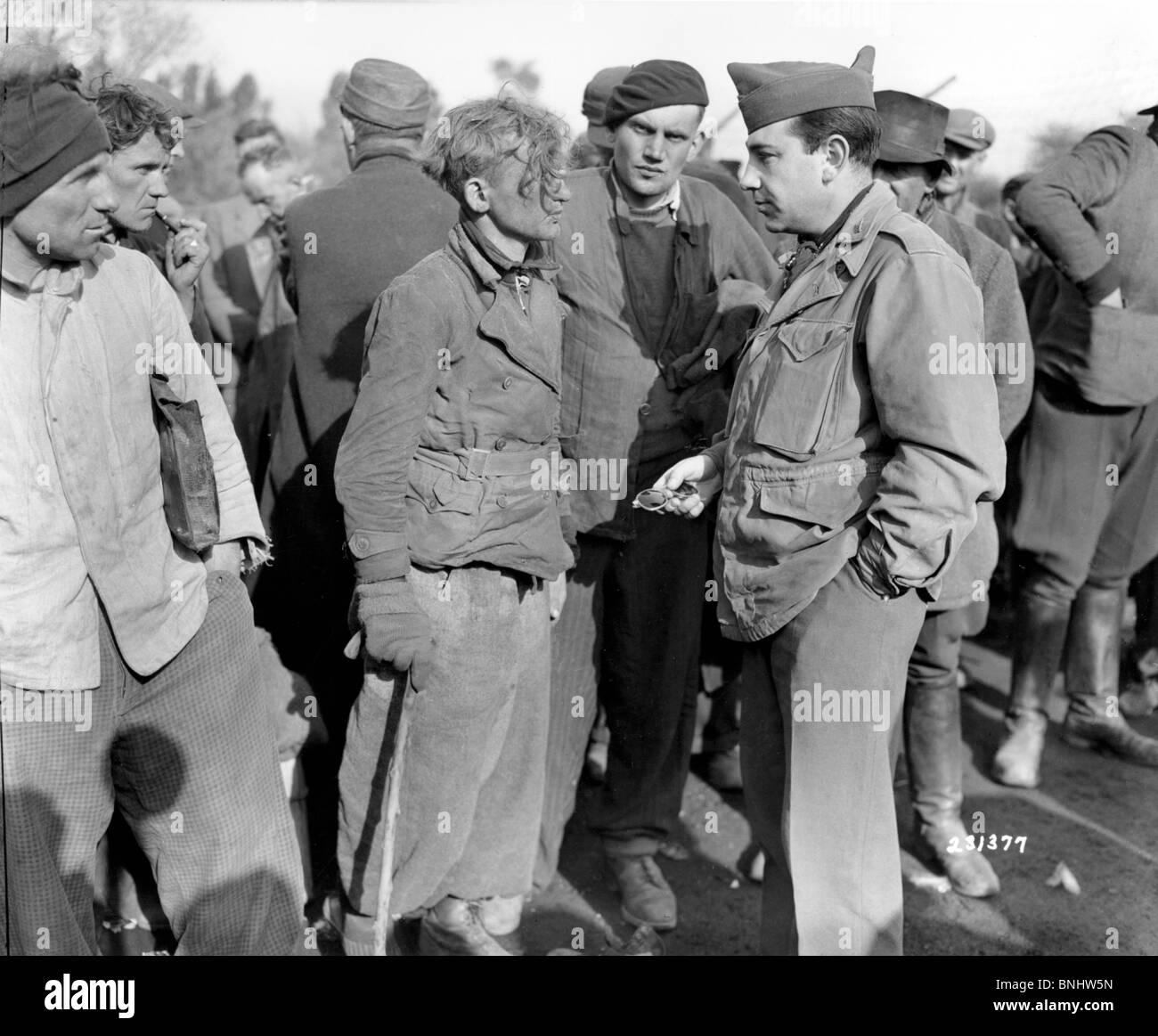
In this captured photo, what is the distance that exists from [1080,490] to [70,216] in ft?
11.8

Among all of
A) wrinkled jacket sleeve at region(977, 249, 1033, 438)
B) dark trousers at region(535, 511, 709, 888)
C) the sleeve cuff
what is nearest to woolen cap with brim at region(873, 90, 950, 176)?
wrinkled jacket sleeve at region(977, 249, 1033, 438)

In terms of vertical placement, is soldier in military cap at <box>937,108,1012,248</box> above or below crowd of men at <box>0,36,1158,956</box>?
above

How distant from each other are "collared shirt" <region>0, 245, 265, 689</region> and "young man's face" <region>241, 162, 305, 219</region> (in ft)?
11.5

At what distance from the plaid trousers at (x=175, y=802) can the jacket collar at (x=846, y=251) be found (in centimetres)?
144

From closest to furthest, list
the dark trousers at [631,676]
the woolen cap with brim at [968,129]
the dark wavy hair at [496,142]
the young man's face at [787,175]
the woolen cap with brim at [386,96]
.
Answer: the young man's face at [787,175] < the dark wavy hair at [496,142] < the dark trousers at [631,676] < the woolen cap with brim at [386,96] < the woolen cap with brim at [968,129]

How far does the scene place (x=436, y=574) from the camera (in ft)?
10.1

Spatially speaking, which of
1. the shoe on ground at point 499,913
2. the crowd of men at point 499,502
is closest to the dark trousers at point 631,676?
→ the crowd of men at point 499,502

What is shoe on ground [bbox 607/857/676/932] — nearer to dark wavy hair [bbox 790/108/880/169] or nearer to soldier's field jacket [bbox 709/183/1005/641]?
soldier's field jacket [bbox 709/183/1005/641]

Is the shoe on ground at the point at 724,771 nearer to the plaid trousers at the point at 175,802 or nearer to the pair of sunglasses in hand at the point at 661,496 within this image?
the pair of sunglasses in hand at the point at 661,496

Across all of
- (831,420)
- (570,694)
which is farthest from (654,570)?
(831,420)

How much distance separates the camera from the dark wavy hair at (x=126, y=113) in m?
3.14

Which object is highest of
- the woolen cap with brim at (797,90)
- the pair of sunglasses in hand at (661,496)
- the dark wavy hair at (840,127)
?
the woolen cap with brim at (797,90)

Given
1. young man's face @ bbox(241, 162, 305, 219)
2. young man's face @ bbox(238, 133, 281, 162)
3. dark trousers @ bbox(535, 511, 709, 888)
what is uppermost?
young man's face @ bbox(238, 133, 281, 162)

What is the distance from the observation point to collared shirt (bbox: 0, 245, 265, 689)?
250 cm
